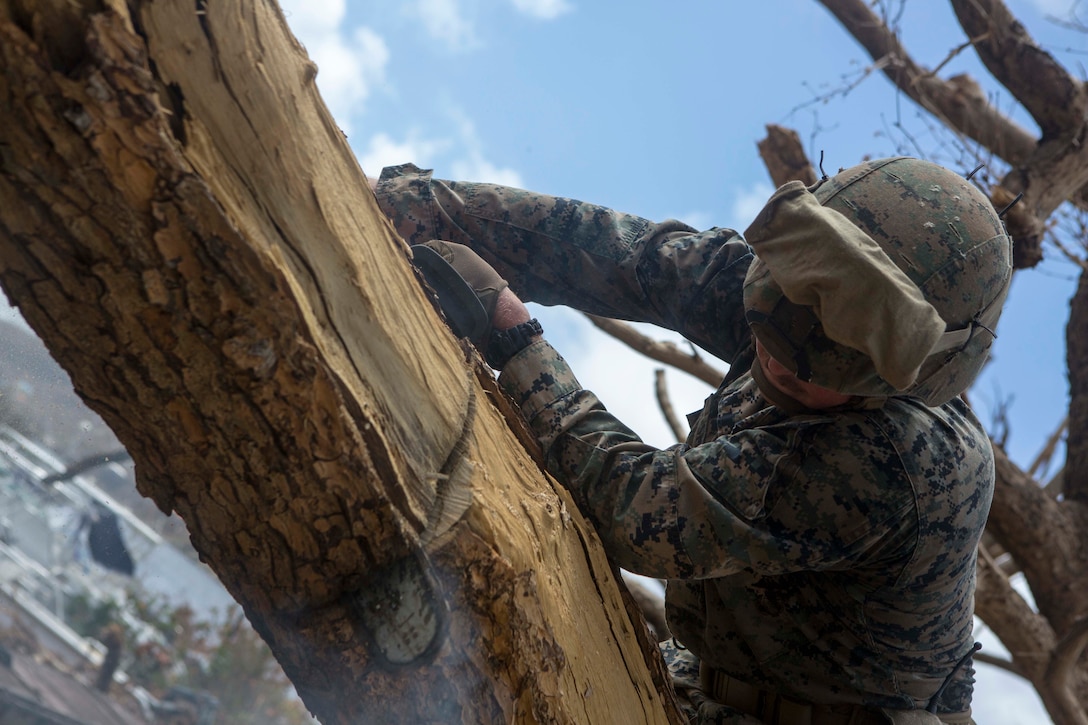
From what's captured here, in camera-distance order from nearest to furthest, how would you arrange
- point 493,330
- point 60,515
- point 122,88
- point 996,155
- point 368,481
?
point 122,88, point 368,481, point 493,330, point 996,155, point 60,515

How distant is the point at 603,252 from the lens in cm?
195

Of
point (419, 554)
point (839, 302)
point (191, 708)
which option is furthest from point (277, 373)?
point (191, 708)

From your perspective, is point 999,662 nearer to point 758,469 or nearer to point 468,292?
point 758,469

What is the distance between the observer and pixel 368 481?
118 cm

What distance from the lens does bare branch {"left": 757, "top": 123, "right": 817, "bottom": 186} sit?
138 inches

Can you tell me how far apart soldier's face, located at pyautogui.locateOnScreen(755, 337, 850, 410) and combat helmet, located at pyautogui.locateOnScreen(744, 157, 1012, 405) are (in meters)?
0.09

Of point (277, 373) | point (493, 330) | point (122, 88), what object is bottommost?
point (277, 373)

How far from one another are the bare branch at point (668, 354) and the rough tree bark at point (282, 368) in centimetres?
204

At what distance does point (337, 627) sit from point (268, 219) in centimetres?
56

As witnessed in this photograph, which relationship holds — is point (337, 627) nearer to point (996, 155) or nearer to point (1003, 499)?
point (1003, 499)

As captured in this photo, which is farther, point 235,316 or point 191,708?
point 191,708

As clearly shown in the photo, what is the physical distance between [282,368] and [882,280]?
0.88 metres

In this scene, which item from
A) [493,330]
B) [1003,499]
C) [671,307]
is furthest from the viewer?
[1003,499]

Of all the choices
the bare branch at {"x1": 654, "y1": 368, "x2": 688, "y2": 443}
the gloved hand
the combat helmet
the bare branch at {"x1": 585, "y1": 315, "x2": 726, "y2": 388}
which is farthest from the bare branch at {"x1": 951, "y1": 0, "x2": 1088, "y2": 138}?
the gloved hand
